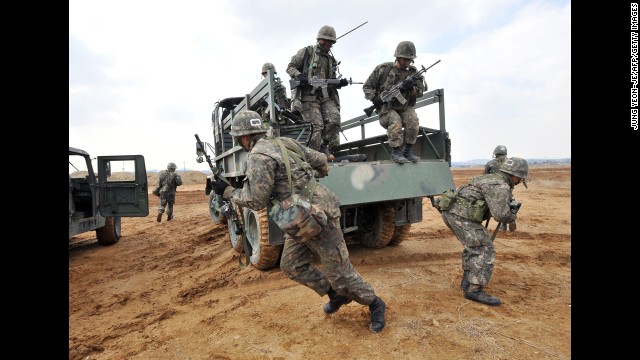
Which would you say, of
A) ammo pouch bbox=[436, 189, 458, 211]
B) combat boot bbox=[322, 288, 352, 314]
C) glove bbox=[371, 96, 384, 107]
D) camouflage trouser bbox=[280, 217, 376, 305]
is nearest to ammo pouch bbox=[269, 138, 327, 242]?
camouflage trouser bbox=[280, 217, 376, 305]

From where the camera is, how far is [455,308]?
10.8 feet

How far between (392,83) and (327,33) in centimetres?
105

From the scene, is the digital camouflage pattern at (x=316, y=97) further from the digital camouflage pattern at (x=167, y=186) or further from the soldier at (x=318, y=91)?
the digital camouflage pattern at (x=167, y=186)

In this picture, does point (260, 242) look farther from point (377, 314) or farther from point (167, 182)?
point (167, 182)

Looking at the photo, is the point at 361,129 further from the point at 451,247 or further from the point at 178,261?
the point at 178,261

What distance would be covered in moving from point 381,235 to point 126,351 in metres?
3.28

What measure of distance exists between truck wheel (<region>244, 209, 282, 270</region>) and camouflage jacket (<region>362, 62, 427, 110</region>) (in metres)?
2.09

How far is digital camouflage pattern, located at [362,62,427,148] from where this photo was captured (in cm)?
467

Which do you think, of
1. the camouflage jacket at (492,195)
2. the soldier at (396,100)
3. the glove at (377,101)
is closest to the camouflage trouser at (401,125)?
the soldier at (396,100)

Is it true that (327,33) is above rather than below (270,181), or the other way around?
above

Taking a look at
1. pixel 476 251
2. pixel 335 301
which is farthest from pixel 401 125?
pixel 335 301

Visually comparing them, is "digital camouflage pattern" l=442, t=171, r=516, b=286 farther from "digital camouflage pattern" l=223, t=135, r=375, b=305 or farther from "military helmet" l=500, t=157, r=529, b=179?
"digital camouflage pattern" l=223, t=135, r=375, b=305

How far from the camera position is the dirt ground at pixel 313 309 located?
270 cm

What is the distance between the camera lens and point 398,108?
477 cm
